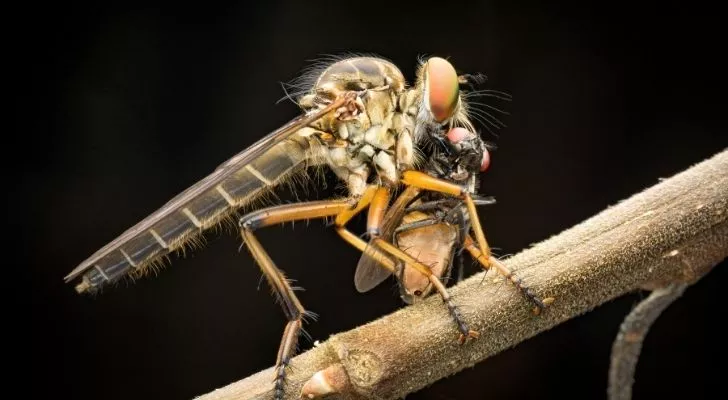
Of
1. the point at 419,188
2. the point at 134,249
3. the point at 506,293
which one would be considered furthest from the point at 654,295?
the point at 134,249

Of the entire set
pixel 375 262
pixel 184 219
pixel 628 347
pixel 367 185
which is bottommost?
pixel 628 347

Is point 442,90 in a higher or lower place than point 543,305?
higher

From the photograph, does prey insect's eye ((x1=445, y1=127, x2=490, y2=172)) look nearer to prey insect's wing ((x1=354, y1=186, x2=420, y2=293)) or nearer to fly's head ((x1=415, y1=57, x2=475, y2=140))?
fly's head ((x1=415, y1=57, x2=475, y2=140))

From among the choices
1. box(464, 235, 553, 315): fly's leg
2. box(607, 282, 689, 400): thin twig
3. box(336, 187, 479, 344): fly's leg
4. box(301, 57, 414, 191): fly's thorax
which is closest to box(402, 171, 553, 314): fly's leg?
box(464, 235, 553, 315): fly's leg

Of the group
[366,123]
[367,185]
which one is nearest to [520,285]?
[367,185]

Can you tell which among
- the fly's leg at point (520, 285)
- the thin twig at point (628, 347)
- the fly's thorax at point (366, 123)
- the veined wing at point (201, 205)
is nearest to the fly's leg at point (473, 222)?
the fly's leg at point (520, 285)

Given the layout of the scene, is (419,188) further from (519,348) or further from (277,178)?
(519,348)

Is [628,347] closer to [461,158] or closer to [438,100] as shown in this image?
[461,158]

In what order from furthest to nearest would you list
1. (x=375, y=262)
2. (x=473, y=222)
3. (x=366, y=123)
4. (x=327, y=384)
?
(x=366, y=123), (x=375, y=262), (x=473, y=222), (x=327, y=384)
